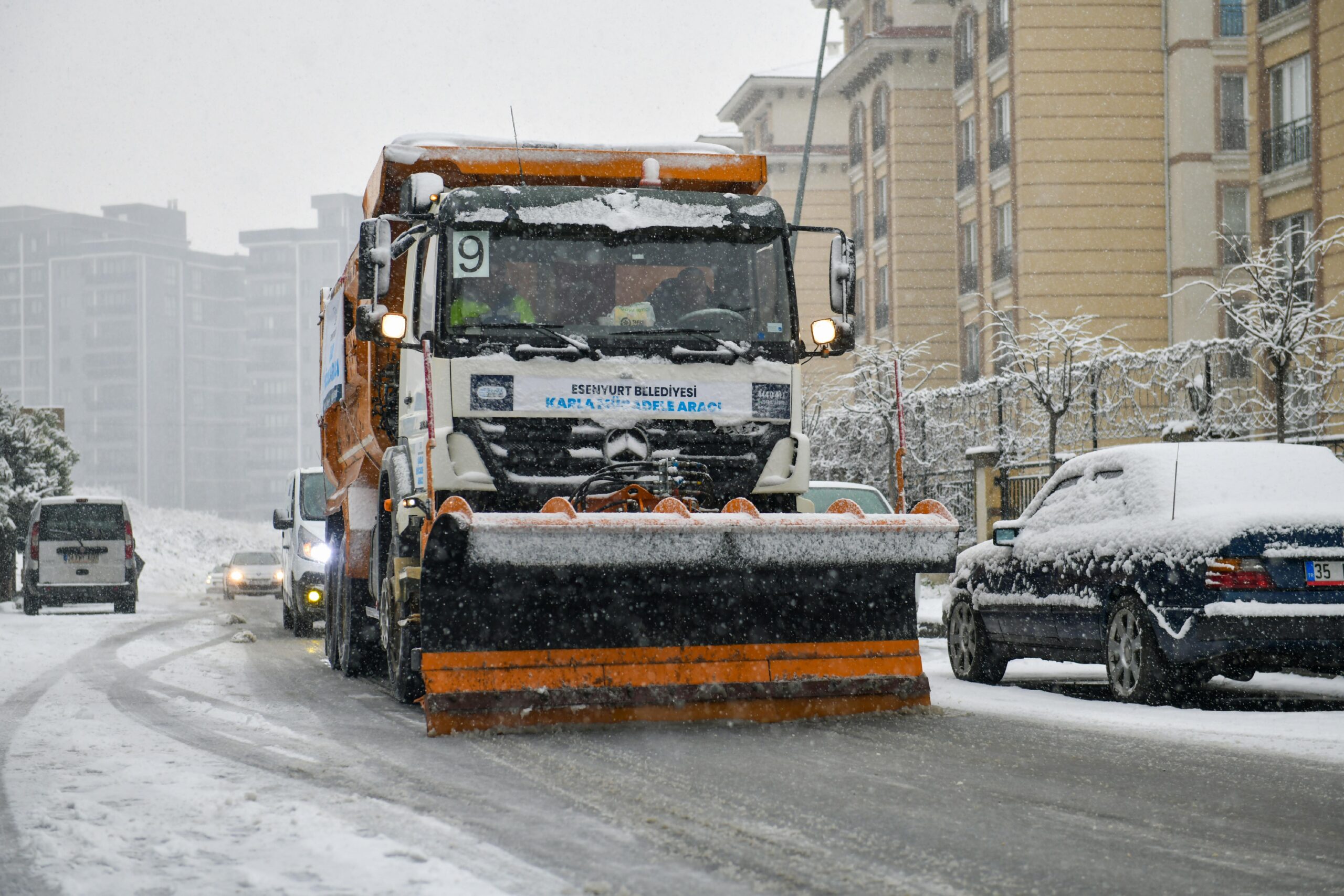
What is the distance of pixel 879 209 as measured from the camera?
46219mm

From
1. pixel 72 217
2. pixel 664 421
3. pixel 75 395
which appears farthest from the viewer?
pixel 72 217

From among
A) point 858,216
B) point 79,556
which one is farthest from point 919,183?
point 79,556

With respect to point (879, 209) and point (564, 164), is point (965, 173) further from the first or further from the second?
point (564, 164)

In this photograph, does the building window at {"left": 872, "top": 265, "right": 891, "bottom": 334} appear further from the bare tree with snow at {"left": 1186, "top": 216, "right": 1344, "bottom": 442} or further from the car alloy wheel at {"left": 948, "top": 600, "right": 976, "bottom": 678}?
the car alloy wheel at {"left": 948, "top": 600, "right": 976, "bottom": 678}

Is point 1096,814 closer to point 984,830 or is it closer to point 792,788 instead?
point 984,830

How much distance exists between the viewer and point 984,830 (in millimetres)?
5879

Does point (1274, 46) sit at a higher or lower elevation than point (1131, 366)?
higher

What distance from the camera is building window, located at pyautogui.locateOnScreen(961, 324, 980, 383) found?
39.8m

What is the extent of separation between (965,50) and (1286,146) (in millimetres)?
10749

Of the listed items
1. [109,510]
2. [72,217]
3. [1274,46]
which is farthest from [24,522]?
[72,217]

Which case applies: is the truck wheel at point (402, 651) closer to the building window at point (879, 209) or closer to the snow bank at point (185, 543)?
the snow bank at point (185, 543)

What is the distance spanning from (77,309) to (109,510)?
16052 cm

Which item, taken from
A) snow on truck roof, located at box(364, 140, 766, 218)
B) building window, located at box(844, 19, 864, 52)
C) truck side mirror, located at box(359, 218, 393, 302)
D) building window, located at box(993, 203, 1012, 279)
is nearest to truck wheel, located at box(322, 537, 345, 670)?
snow on truck roof, located at box(364, 140, 766, 218)

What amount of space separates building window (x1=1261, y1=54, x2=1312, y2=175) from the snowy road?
73.8 feet
